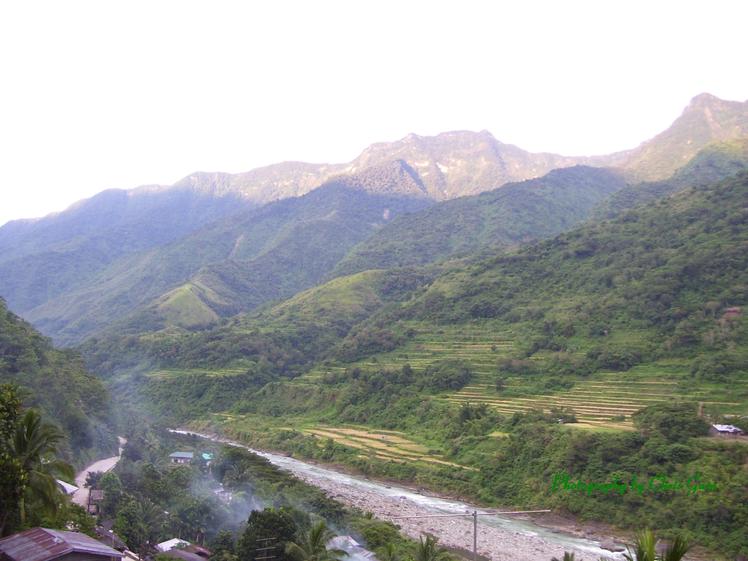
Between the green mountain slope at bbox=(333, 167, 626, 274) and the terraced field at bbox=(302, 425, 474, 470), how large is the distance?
78.1 metres

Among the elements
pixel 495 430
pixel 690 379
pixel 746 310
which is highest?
pixel 746 310

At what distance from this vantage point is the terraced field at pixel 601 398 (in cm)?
4953

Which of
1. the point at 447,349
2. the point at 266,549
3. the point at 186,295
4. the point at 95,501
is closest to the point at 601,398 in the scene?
the point at 447,349

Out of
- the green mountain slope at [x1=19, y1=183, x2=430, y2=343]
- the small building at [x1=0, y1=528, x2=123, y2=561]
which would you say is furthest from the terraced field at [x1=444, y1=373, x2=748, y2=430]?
the green mountain slope at [x1=19, y1=183, x2=430, y2=343]

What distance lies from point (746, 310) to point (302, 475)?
137ft

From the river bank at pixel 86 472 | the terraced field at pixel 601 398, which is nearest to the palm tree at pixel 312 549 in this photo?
A: the river bank at pixel 86 472

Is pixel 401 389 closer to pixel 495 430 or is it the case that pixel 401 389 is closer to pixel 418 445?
pixel 418 445

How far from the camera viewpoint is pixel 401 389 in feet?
234

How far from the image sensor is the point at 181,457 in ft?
183

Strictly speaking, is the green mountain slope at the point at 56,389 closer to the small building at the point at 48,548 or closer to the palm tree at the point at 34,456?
the palm tree at the point at 34,456

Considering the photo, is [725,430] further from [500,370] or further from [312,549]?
[312,549]

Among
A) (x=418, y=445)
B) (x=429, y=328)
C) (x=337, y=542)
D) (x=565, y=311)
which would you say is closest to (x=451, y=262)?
(x=429, y=328)

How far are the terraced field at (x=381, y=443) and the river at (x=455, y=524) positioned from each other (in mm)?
3100

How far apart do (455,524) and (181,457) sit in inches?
965
